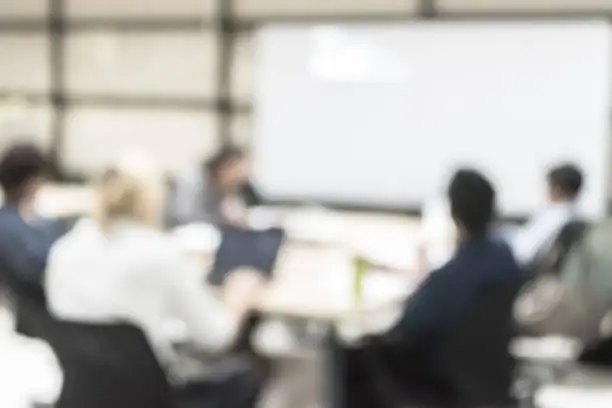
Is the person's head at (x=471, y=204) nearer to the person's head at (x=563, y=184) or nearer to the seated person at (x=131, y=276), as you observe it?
the seated person at (x=131, y=276)

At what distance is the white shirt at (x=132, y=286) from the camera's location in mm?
3113

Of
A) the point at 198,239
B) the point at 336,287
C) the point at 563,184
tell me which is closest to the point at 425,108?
the point at 563,184

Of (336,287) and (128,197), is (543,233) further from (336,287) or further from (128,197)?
(128,197)

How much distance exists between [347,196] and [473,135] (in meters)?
1.07

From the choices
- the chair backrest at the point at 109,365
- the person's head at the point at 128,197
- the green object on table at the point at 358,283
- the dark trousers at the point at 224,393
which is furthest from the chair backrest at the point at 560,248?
the chair backrest at the point at 109,365

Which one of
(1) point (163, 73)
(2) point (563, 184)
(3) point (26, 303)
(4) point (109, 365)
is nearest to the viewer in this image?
(4) point (109, 365)

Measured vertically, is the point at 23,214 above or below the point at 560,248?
above

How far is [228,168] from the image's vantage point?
613cm

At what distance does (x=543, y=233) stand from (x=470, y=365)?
192 cm

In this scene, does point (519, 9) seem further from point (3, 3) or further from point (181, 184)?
point (3, 3)

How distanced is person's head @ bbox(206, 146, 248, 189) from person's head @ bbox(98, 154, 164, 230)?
2.78 meters

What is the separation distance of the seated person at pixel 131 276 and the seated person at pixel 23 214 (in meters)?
0.58

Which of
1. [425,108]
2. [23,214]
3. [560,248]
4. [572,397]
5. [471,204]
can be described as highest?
[425,108]

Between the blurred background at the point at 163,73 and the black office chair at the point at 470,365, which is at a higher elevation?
the blurred background at the point at 163,73
